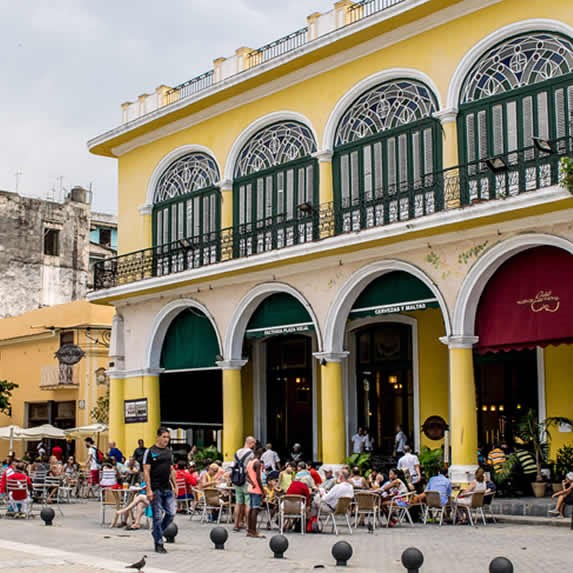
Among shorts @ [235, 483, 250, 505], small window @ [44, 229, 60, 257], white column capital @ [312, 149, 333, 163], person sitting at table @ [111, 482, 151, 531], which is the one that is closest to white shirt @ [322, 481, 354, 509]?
shorts @ [235, 483, 250, 505]

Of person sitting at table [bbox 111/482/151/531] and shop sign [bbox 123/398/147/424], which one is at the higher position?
shop sign [bbox 123/398/147/424]

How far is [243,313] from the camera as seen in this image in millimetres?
23547

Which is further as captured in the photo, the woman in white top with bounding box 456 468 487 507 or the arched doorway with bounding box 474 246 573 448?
the arched doorway with bounding box 474 246 573 448

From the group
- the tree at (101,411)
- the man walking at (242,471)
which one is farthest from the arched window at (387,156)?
the tree at (101,411)

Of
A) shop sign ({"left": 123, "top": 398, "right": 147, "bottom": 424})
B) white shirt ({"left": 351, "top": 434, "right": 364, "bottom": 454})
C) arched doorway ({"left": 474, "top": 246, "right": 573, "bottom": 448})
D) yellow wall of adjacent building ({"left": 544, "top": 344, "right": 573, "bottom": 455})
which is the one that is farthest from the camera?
shop sign ({"left": 123, "top": 398, "right": 147, "bottom": 424})

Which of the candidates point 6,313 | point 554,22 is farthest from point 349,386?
point 6,313

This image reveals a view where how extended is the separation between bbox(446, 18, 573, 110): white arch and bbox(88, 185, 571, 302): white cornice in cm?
248

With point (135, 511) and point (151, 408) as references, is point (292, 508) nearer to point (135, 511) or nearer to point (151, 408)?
point (135, 511)

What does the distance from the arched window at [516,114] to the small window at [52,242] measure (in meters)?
29.5

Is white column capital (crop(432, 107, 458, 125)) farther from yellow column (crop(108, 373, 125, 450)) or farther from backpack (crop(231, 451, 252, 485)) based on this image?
yellow column (crop(108, 373, 125, 450))

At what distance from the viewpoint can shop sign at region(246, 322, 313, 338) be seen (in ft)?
73.4

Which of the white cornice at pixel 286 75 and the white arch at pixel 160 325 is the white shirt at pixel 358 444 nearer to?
the white arch at pixel 160 325

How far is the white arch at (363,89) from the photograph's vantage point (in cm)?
1994

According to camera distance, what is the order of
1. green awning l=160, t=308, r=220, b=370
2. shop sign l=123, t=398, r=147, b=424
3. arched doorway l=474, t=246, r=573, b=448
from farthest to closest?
shop sign l=123, t=398, r=147, b=424
green awning l=160, t=308, r=220, b=370
arched doorway l=474, t=246, r=573, b=448
